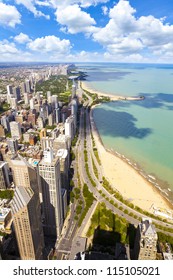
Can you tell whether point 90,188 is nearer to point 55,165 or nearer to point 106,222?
point 106,222

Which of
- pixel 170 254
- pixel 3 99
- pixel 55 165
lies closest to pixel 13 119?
pixel 3 99

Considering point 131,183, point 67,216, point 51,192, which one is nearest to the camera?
point 51,192

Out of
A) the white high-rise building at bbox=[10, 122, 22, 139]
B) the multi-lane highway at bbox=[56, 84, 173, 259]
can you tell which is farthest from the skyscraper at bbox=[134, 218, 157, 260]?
the white high-rise building at bbox=[10, 122, 22, 139]

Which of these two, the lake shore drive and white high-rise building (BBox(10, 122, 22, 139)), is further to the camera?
white high-rise building (BBox(10, 122, 22, 139))

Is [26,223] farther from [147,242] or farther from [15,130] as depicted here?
[15,130]

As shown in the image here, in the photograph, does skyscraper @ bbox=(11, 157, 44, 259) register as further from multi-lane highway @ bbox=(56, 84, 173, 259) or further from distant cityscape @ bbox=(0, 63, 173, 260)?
multi-lane highway @ bbox=(56, 84, 173, 259)

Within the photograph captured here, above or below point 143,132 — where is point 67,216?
below

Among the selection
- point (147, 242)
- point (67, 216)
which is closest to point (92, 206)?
point (67, 216)
